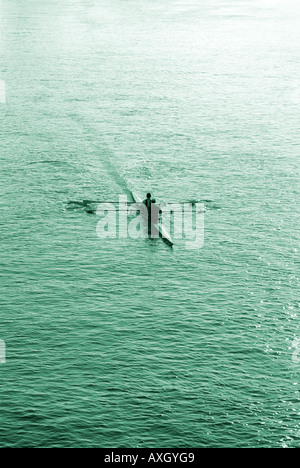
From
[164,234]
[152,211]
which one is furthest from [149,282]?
[152,211]

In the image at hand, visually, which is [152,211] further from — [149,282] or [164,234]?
[149,282]

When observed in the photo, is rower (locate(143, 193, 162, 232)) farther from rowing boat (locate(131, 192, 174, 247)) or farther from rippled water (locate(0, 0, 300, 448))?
rippled water (locate(0, 0, 300, 448))

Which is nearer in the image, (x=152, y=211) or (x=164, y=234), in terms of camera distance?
(x=164, y=234)

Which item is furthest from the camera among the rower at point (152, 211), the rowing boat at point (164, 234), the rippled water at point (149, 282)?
the rower at point (152, 211)

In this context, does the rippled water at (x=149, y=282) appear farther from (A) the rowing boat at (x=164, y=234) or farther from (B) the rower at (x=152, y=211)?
(B) the rower at (x=152, y=211)

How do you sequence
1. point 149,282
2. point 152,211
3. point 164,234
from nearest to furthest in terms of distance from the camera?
1. point 149,282
2. point 164,234
3. point 152,211

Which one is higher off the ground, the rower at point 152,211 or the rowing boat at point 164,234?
the rower at point 152,211

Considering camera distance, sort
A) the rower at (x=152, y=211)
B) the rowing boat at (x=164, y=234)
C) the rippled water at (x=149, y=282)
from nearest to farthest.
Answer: the rippled water at (x=149, y=282) → the rowing boat at (x=164, y=234) → the rower at (x=152, y=211)

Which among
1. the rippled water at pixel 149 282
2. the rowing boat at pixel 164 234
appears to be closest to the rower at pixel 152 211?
the rowing boat at pixel 164 234
